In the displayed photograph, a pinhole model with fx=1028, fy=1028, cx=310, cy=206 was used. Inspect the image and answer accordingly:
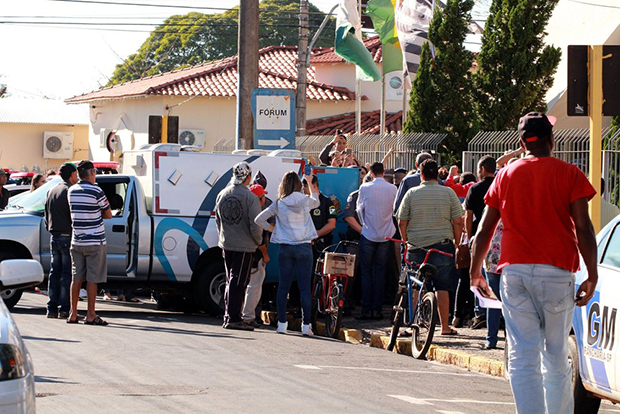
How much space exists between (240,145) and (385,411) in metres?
11.5

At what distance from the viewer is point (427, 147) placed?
18.8 meters

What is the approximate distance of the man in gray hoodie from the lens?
1305cm

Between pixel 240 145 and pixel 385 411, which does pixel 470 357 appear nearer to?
pixel 385 411

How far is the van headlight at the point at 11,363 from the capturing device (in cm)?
479

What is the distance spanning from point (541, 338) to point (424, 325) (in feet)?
16.2

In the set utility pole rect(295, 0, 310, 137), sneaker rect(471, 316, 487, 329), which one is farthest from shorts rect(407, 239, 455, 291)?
utility pole rect(295, 0, 310, 137)

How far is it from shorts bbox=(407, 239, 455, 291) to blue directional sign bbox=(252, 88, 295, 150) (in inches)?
264

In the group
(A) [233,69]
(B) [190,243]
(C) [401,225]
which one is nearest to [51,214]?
(B) [190,243]

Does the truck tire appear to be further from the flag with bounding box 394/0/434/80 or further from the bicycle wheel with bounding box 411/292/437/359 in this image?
the flag with bounding box 394/0/434/80

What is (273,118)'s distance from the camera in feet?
58.9

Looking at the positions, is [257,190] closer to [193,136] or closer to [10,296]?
[10,296]

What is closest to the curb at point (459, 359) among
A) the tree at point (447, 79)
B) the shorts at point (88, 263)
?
the shorts at point (88, 263)

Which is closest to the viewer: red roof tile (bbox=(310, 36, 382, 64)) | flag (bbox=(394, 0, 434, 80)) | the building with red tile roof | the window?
the window

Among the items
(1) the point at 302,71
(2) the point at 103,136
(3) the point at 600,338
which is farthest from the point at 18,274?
(2) the point at 103,136
